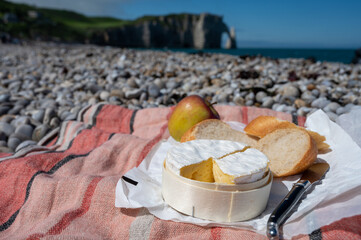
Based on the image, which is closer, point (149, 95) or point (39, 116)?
point (39, 116)

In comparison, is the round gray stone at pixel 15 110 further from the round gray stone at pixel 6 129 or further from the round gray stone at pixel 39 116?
the round gray stone at pixel 6 129

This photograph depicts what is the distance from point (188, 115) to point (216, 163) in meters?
0.92

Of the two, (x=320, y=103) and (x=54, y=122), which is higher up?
(x=320, y=103)

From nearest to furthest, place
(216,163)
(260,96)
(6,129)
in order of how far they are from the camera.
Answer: (216,163) → (6,129) → (260,96)

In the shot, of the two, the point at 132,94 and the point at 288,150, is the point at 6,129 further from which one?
the point at 288,150

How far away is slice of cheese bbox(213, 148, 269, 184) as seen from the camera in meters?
1.07

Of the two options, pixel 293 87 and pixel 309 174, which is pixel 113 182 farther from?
pixel 293 87

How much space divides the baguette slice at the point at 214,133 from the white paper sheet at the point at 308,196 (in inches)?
11.4

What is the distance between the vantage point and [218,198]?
107cm

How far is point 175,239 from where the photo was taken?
111cm

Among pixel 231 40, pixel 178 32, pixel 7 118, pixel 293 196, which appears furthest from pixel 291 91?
pixel 178 32

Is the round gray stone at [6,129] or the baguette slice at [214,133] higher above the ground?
the baguette slice at [214,133]

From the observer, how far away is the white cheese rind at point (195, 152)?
3.83ft

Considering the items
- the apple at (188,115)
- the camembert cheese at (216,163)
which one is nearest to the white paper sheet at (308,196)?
the camembert cheese at (216,163)
